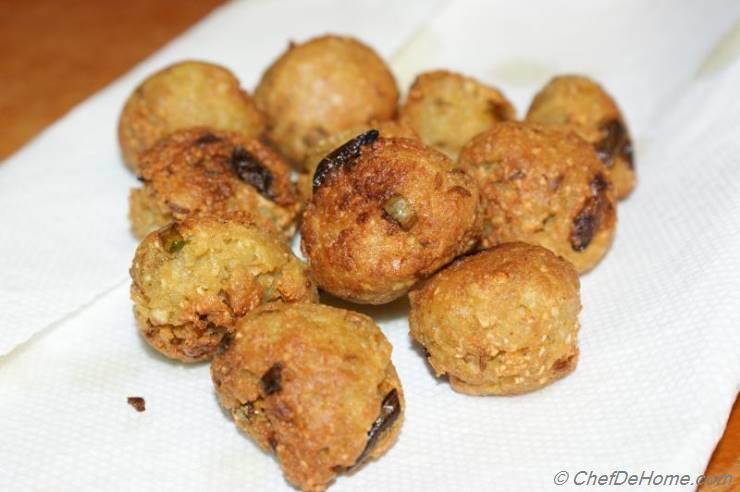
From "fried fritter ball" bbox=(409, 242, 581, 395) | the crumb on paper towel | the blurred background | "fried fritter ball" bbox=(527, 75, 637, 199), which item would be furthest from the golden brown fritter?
the blurred background

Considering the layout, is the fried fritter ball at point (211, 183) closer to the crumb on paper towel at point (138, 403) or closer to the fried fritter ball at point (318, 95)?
the fried fritter ball at point (318, 95)

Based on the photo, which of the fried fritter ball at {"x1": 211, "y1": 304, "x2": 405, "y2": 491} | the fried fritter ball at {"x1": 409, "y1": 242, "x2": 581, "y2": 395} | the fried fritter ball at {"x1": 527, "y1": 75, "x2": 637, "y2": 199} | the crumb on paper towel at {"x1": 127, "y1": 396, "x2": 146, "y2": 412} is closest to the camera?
the fried fritter ball at {"x1": 211, "y1": 304, "x2": 405, "y2": 491}

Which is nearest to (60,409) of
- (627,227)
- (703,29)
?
(627,227)

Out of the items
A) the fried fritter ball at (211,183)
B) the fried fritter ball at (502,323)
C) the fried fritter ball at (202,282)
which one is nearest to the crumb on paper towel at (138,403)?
the fried fritter ball at (202,282)

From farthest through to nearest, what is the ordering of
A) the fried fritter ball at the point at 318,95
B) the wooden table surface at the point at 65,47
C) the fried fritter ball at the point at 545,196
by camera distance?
the wooden table surface at the point at 65,47
the fried fritter ball at the point at 318,95
the fried fritter ball at the point at 545,196

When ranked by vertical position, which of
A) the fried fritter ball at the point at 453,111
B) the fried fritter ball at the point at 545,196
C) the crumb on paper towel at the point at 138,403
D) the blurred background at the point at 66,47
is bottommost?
the blurred background at the point at 66,47

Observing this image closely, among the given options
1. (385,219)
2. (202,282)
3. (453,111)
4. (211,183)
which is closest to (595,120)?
(453,111)

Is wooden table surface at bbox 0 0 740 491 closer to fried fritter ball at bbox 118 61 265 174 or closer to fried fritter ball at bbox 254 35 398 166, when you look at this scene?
fried fritter ball at bbox 118 61 265 174
